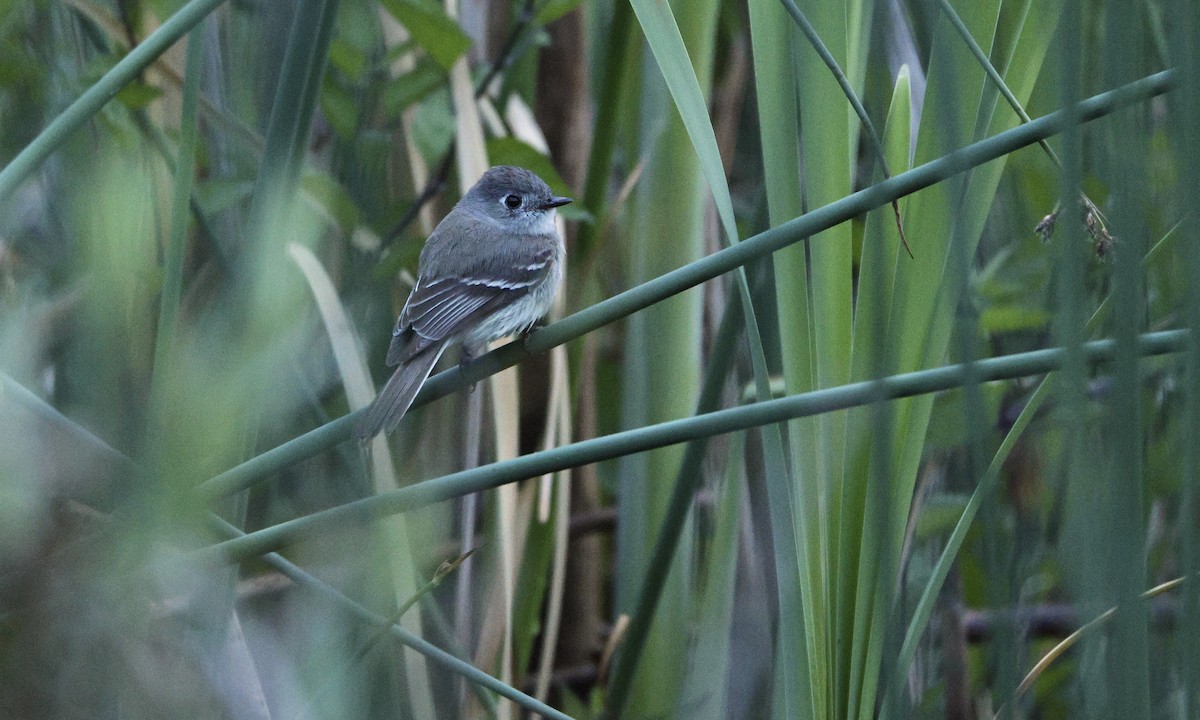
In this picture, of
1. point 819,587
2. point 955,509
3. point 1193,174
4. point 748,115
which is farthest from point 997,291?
point 1193,174

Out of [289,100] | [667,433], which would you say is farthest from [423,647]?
[289,100]

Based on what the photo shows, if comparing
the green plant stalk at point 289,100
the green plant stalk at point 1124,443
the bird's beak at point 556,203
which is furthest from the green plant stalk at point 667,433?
the bird's beak at point 556,203

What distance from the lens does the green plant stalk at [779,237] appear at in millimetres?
837

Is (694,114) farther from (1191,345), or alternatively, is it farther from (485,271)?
(485,271)

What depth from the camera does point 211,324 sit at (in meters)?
1.78

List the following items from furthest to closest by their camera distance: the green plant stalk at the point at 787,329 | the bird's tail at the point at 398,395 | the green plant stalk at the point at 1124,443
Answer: the bird's tail at the point at 398,395 → the green plant stalk at the point at 787,329 → the green plant stalk at the point at 1124,443

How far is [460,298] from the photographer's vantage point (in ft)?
7.47

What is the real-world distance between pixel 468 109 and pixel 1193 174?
1657mm

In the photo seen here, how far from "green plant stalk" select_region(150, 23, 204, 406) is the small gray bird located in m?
0.61

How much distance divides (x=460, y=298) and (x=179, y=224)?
2.99ft

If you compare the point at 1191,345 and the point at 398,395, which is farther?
the point at 398,395

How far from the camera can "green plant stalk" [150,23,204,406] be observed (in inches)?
53.9

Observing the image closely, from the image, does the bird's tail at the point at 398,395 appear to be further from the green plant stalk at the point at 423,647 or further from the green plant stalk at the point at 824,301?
the green plant stalk at the point at 824,301

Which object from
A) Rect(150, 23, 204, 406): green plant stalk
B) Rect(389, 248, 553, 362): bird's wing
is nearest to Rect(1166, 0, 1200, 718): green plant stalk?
Rect(150, 23, 204, 406): green plant stalk
